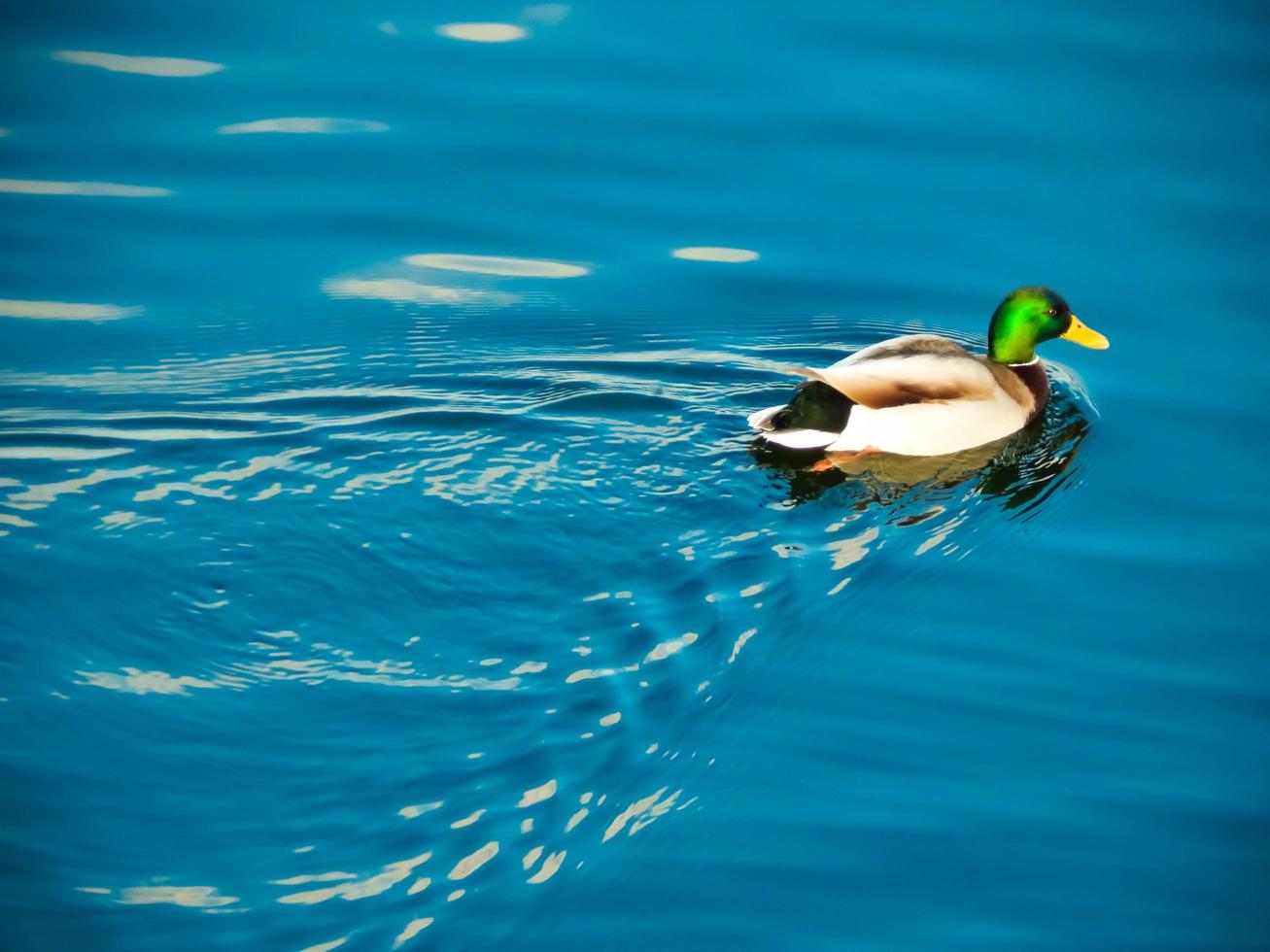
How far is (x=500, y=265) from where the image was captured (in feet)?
29.4

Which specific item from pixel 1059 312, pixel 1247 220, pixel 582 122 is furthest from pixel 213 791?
pixel 1247 220

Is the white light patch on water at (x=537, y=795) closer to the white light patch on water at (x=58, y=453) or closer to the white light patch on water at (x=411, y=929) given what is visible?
the white light patch on water at (x=411, y=929)

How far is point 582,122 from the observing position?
392 inches

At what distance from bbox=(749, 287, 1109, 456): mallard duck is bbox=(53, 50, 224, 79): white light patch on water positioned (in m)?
5.13

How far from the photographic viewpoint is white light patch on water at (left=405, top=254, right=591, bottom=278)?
29.2 ft

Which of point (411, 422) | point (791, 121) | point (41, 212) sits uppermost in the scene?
point (791, 121)

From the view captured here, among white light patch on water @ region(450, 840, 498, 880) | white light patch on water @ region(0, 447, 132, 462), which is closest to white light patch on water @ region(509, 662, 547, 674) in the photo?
white light patch on water @ region(450, 840, 498, 880)

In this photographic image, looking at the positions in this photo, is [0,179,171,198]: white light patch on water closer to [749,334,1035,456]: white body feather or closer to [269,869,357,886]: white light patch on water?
[749,334,1035,456]: white body feather

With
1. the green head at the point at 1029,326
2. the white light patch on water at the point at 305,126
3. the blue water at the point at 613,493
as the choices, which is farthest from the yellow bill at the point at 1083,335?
the white light patch on water at the point at 305,126

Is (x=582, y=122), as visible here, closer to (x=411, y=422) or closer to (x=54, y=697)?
(x=411, y=422)

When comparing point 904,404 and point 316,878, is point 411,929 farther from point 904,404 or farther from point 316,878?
point 904,404

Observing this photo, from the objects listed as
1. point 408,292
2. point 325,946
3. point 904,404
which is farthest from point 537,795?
point 408,292

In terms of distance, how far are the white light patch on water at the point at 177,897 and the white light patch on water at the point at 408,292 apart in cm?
442

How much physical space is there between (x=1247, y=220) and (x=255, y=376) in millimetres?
5969
